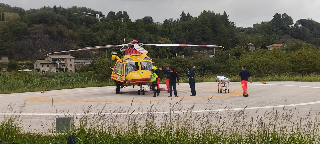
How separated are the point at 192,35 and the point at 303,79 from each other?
12509 cm

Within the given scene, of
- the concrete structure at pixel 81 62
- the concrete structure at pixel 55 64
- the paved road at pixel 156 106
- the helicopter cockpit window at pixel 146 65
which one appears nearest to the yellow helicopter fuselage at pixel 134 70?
the helicopter cockpit window at pixel 146 65

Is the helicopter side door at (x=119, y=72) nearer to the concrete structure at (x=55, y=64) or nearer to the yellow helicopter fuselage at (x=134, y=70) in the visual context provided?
the yellow helicopter fuselage at (x=134, y=70)

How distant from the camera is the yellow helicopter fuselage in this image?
2002 cm

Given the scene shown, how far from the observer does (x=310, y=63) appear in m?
55.2

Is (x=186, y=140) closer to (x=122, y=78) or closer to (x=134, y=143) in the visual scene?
(x=134, y=143)

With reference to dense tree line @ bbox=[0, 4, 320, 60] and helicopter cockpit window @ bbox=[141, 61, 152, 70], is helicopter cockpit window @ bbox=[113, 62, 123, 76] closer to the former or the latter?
helicopter cockpit window @ bbox=[141, 61, 152, 70]

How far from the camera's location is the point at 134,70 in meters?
20.5

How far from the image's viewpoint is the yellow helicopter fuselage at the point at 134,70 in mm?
20016

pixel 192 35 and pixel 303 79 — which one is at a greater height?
pixel 192 35

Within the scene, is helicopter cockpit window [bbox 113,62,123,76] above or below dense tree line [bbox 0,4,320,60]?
below

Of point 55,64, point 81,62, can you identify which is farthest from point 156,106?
point 81,62

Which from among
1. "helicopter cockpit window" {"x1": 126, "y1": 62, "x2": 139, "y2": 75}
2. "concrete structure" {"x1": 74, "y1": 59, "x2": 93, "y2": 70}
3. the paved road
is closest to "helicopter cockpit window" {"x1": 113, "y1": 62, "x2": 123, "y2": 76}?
"helicopter cockpit window" {"x1": 126, "y1": 62, "x2": 139, "y2": 75}

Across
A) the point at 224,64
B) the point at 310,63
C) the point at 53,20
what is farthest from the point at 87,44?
the point at 310,63

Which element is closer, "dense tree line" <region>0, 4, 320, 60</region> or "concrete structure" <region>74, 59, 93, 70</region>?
"concrete structure" <region>74, 59, 93, 70</region>
